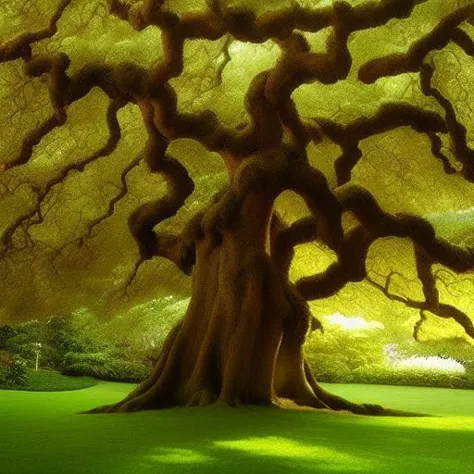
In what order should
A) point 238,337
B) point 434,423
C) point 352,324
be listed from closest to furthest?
point 434,423
point 238,337
point 352,324

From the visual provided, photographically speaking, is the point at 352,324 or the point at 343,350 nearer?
the point at 343,350

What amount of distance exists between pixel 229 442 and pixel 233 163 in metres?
5.11

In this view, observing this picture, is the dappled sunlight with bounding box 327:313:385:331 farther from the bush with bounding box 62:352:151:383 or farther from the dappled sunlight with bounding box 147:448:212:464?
the dappled sunlight with bounding box 147:448:212:464

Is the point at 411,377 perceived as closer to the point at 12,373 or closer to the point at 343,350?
the point at 343,350

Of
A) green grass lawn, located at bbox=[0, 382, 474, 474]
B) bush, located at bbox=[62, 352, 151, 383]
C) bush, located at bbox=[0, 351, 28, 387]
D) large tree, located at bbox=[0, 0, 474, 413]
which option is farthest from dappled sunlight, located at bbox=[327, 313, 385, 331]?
green grass lawn, located at bbox=[0, 382, 474, 474]

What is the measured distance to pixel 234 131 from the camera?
1009 cm

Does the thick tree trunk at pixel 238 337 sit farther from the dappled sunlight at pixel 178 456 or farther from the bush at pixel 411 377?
the bush at pixel 411 377

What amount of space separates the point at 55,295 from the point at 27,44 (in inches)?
220

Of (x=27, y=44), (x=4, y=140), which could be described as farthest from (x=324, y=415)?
(x=4, y=140)

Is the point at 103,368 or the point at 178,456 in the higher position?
the point at 103,368

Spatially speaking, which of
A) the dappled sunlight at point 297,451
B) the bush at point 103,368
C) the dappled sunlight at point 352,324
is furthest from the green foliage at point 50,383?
the dappled sunlight at point 297,451

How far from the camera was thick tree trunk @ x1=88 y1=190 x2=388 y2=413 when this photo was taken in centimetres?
915

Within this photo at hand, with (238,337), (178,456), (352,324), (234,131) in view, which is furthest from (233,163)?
(352,324)

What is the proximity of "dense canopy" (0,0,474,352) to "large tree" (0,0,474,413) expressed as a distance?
0.03 meters
